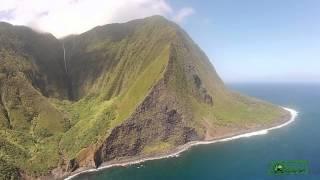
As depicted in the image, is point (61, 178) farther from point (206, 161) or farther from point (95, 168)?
point (206, 161)

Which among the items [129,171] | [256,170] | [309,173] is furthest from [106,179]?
[309,173]

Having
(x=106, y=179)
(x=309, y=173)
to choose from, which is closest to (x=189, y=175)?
(x=106, y=179)

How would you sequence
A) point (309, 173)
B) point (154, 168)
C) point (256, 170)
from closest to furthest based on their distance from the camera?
point (309, 173)
point (256, 170)
point (154, 168)

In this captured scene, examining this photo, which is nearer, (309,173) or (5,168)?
(309,173)

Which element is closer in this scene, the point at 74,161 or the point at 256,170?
the point at 256,170

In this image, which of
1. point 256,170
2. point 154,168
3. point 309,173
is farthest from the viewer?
point 154,168

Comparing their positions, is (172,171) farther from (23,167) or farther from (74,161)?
(23,167)

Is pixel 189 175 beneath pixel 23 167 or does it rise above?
beneath

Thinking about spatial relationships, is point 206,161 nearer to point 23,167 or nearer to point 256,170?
point 256,170

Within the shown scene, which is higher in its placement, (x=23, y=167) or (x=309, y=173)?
(x=23, y=167)
